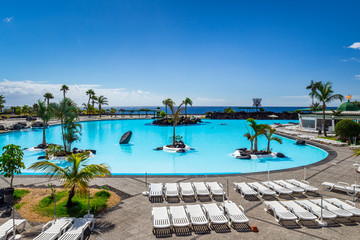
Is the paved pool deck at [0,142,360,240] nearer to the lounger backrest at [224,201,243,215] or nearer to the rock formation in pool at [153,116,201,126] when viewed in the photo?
the lounger backrest at [224,201,243,215]

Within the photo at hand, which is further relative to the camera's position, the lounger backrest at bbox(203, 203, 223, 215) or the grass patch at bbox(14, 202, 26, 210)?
the grass patch at bbox(14, 202, 26, 210)

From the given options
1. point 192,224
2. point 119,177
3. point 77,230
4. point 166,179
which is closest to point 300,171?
→ point 166,179

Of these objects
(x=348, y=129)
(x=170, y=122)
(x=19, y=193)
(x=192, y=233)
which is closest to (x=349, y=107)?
(x=348, y=129)

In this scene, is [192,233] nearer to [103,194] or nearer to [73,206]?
[103,194]

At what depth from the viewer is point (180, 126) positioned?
43719 millimetres

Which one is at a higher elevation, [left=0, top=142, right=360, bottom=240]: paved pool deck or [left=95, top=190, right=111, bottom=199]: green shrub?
[left=95, top=190, right=111, bottom=199]: green shrub

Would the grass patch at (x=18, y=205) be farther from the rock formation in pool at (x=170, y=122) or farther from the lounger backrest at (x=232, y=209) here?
the rock formation in pool at (x=170, y=122)

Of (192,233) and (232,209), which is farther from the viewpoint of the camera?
(232,209)

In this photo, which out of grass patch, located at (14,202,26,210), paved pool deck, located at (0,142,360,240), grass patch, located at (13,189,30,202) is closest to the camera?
paved pool deck, located at (0,142,360,240)

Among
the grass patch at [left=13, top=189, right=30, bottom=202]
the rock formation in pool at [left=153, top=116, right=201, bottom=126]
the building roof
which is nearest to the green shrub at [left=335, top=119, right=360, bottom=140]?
the building roof

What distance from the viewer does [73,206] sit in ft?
26.7

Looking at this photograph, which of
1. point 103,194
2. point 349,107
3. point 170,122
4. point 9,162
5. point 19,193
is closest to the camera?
point 9,162

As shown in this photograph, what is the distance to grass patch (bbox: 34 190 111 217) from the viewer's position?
25.3 ft

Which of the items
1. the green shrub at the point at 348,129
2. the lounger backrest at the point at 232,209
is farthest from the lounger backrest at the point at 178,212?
the green shrub at the point at 348,129
